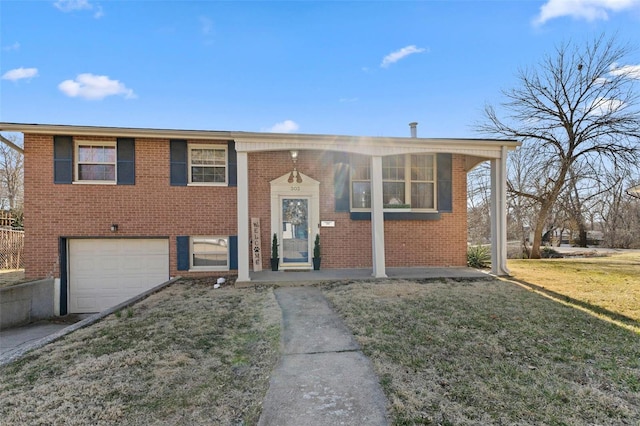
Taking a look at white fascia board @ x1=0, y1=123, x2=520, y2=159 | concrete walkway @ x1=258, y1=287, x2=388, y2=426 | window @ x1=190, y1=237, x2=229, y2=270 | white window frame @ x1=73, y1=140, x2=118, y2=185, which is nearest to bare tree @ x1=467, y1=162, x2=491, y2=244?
white fascia board @ x1=0, y1=123, x2=520, y2=159

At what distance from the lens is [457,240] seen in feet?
31.4

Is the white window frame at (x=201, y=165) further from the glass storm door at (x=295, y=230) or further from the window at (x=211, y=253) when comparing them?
the glass storm door at (x=295, y=230)

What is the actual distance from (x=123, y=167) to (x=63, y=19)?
3.93 m

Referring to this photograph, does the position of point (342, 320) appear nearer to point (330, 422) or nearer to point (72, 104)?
point (330, 422)

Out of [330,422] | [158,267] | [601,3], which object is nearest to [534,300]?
[330,422]

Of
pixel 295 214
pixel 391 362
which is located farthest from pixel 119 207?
pixel 391 362

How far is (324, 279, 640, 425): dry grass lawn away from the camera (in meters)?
2.44

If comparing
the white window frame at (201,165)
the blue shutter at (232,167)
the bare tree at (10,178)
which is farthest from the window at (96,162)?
the bare tree at (10,178)

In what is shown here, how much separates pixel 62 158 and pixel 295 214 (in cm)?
607

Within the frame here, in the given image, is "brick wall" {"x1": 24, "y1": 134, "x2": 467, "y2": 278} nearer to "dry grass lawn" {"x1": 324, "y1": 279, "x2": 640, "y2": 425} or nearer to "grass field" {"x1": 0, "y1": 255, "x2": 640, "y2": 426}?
"grass field" {"x1": 0, "y1": 255, "x2": 640, "y2": 426}

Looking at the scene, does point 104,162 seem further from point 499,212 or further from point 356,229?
point 499,212

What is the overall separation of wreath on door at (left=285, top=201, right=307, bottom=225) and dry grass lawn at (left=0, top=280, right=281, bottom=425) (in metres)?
4.06

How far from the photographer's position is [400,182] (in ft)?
31.1

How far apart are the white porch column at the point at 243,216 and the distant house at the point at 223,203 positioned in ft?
0.15
